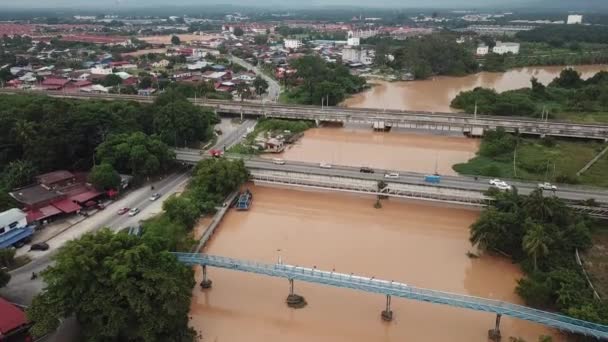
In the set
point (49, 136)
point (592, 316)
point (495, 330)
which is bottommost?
point (495, 330)

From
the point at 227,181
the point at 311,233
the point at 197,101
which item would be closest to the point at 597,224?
the point at 311,233

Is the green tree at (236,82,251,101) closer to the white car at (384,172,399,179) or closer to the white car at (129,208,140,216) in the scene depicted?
the white car at (384,172,399,179)

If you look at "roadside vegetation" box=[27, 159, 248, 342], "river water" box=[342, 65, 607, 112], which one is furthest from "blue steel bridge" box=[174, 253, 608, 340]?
"river water" box=[342, 65, 607, 112]

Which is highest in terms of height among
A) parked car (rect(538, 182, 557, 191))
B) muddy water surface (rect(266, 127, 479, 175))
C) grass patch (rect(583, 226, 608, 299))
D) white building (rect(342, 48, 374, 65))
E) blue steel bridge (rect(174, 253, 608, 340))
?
white building (rect(342, 48, 374, 65))

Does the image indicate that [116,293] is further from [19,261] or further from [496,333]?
[496,333]

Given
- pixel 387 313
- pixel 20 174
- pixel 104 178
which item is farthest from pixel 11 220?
pixel 387 313

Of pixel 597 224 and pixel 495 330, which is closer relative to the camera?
pixel 495 330

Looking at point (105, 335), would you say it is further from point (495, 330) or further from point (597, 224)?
point (597, 224)

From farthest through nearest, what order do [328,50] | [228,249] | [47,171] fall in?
[328,50], [47,171], [228,249]
